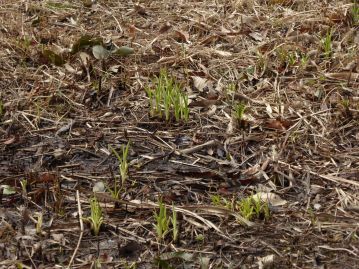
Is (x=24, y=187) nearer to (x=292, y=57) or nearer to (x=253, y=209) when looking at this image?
(x=253, y=209)

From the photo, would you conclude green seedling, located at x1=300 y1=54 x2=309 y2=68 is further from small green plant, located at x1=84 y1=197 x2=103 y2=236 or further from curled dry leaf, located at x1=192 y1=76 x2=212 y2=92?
small green plant, located at x1=84 y1=197 x2=103 y2=236

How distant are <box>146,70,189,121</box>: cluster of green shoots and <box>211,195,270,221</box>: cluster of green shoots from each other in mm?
606

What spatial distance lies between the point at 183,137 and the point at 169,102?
0.59ft

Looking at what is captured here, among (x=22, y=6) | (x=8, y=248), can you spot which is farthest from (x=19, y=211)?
(x=22, y=6)

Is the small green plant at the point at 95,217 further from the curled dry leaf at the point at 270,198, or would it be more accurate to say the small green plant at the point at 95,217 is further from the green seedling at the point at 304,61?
the green seedling at the point at 304,61

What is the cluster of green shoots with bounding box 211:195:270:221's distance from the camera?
2.12 meters

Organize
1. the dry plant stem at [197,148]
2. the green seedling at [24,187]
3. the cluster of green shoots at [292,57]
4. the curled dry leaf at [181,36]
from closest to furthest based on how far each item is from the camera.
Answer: the green seedling at [24,187] < the dry plant stem at [197,148] < the cluster of green shoots at [292,57] < the curled dry leaf at [181,36]

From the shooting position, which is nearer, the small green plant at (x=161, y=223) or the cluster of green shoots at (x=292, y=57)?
the small green plant at (x=161, y=223)

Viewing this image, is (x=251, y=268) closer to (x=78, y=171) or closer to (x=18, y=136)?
(x=78, y=171)

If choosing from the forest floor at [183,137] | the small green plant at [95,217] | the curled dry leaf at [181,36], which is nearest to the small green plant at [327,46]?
the forest floor at [183,137]

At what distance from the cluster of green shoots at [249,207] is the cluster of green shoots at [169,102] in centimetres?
61

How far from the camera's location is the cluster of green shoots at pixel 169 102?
2691mm

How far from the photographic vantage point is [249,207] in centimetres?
212

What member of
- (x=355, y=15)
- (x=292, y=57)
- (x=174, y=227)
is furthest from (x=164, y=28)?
(x=174, y=227)
